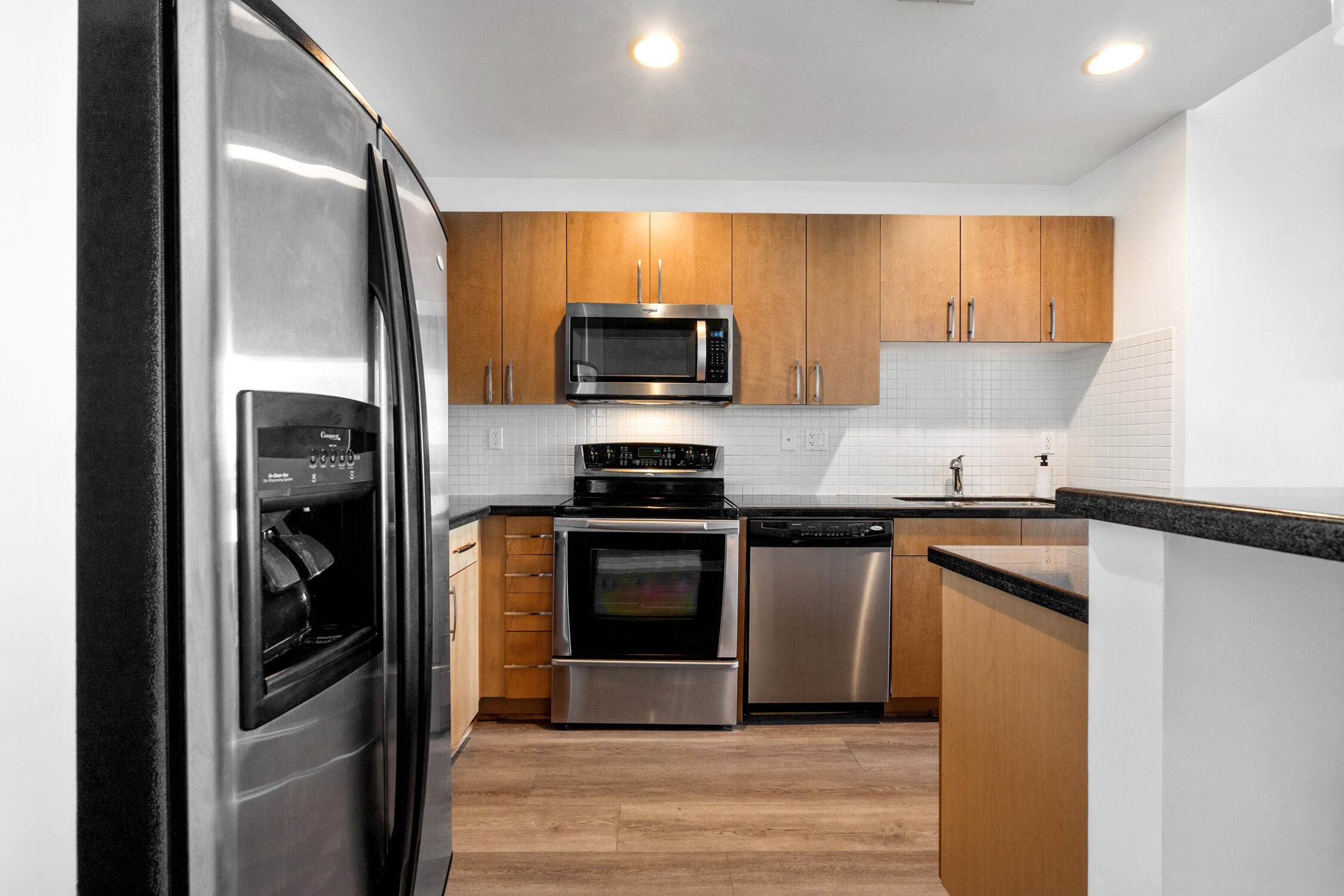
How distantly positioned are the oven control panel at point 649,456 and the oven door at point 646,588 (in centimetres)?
50

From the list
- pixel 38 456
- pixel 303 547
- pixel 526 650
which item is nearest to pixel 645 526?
pixel 526 650

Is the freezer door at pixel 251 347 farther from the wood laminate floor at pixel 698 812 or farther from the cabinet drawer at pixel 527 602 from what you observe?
the cabinet drawer at pixel 527 602

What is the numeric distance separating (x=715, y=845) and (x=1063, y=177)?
327 centimetres

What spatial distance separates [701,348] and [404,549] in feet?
6.76

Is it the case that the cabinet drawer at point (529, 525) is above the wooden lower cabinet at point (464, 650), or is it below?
above

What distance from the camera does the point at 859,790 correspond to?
219 cm

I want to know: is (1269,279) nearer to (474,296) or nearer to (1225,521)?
(1225,521)

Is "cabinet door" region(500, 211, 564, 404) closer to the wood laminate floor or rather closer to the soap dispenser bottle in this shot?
the wood laminate floor

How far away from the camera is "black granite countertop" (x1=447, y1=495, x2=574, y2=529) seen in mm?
2451

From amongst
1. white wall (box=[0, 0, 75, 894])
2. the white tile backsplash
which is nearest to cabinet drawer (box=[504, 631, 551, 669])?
the white tile backsplash

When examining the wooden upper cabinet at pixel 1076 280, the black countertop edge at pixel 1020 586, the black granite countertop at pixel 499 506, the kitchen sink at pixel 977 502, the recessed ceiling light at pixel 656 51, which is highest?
the recessed ceiling light at pixel 656 51

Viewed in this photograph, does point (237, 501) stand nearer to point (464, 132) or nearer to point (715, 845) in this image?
point (715, 845)

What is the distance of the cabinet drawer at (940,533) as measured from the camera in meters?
2.79

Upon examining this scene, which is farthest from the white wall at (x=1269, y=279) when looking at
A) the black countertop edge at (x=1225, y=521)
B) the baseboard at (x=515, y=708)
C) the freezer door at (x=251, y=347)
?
the freezer door at (x=251, y=347)
